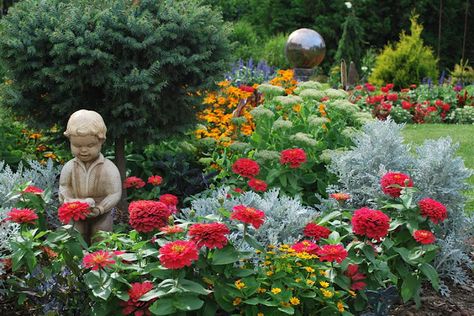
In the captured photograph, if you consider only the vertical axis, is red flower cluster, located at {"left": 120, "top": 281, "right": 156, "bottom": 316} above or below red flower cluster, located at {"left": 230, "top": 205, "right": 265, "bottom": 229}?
below

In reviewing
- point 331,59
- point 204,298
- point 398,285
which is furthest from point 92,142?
point 331,59

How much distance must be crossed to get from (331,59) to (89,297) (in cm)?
1901

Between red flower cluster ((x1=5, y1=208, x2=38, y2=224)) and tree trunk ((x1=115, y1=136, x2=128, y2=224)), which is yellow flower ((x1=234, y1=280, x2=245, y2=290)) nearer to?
red flower cluster ((x1=5, y1=208, x2=38, y2=224))

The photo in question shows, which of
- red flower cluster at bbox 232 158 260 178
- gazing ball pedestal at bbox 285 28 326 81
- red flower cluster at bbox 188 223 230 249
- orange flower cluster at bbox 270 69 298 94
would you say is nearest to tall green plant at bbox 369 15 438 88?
gazing ball pedestal at bbox 285 28 326 81

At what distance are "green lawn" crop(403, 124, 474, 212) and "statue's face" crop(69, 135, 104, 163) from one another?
477cm

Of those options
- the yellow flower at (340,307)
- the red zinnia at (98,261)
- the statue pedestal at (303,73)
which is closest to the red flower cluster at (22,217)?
the red zinnia at (98,261)

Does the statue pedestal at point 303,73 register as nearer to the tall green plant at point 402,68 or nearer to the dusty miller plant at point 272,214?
the tall green plant at point 402,68

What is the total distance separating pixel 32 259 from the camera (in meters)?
2.78

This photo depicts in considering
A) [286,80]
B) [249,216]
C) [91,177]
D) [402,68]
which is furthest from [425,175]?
[402,68]

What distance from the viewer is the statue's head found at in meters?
3.55

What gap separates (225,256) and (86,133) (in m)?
1.24

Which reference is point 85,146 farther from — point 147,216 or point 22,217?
point 147,216

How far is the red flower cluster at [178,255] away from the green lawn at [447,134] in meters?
5.29

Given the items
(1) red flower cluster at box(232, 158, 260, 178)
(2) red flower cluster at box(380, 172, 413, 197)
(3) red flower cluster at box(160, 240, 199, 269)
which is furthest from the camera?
(1) red flower cluster at box(232, 158, 260, 178)
